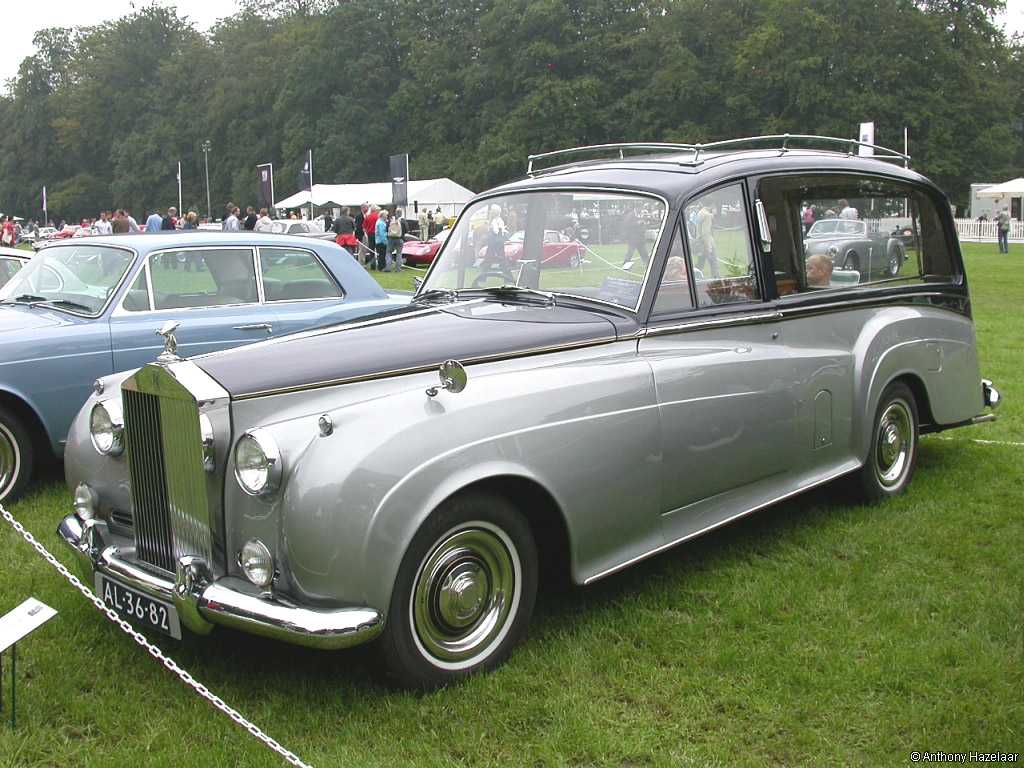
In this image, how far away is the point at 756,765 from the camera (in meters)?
3.35

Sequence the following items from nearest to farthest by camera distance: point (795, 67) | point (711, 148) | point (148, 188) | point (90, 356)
→ point (711, 148) < point (90, 356) < point (795, 67) < point (148, 188)

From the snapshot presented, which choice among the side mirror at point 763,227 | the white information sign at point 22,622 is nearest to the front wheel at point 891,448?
the side mirror at point 763,227

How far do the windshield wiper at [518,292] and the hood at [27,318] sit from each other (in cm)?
318

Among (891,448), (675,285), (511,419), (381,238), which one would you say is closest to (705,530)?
(675,285)

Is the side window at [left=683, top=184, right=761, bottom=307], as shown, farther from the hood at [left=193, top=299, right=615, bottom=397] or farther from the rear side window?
the hood at [left=193, top=299, right=615, bottom=397]

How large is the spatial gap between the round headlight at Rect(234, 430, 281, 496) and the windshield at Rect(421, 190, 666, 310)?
1877mm

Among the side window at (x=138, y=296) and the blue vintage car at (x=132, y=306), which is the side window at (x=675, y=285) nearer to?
the blue vintage car at (x=132, y=306)

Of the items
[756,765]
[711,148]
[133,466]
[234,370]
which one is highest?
[711,148]

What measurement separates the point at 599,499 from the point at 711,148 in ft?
8.65

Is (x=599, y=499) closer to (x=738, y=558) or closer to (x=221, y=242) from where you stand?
(x=738, y=558)

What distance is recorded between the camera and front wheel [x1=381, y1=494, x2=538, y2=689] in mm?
3609

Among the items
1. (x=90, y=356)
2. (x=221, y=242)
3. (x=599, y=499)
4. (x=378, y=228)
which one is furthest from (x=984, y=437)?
(x=378, y=228)

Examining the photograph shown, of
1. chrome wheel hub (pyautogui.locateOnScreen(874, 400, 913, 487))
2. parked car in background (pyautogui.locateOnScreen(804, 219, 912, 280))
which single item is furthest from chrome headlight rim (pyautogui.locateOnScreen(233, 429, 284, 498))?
chrome wheel hub (pyautogui.locateOnScreen(874, 400, 913, 487))

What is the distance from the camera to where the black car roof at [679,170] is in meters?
4.93
